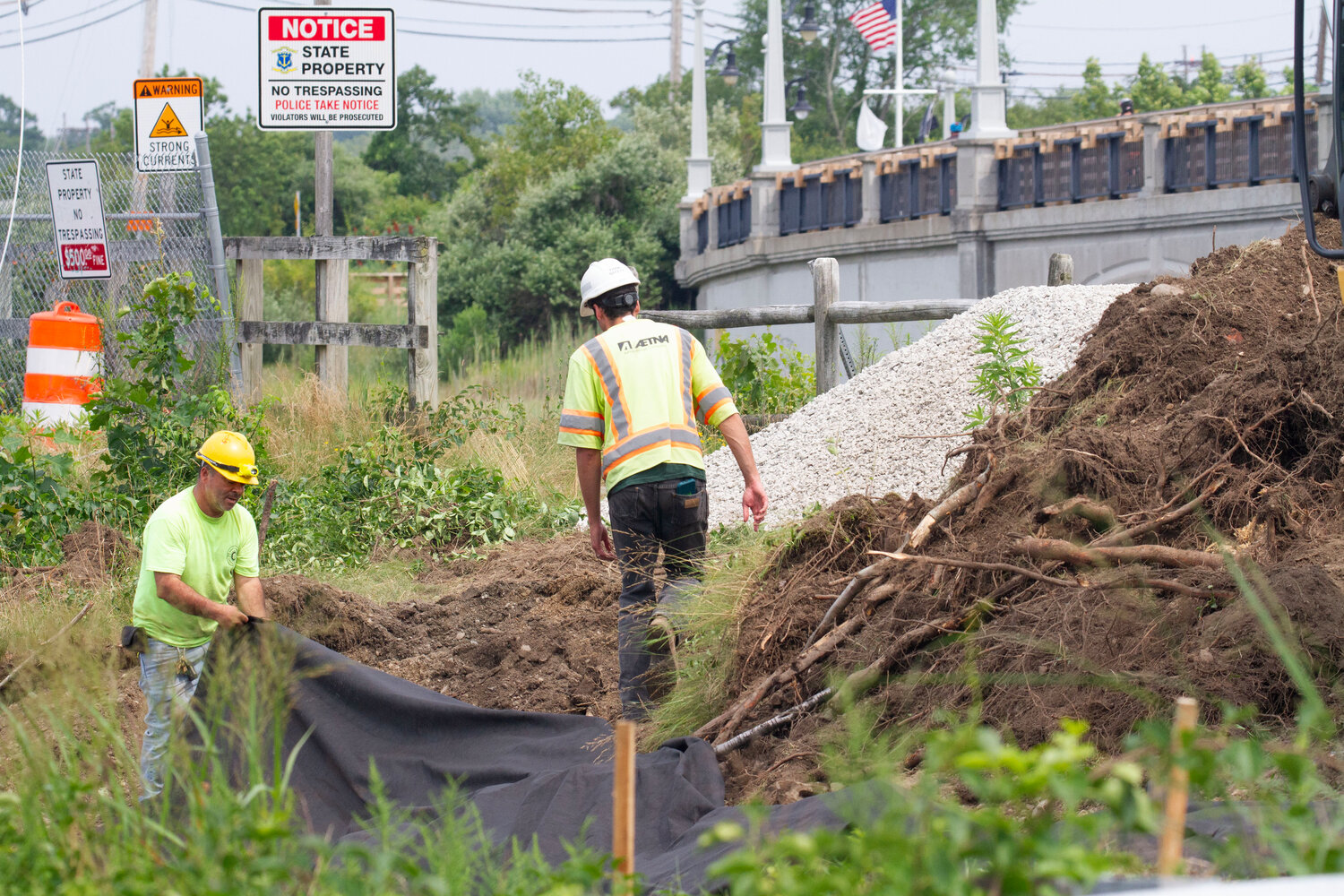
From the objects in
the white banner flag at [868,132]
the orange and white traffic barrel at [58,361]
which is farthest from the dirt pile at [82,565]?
the white banner flag at [868,132]

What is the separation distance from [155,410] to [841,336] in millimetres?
6341

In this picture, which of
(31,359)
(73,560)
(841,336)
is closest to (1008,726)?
(73,560)

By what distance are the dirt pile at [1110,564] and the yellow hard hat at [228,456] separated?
206cm

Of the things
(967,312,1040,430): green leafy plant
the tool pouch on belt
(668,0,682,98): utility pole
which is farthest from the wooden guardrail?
(668,0,682,98): utility pole

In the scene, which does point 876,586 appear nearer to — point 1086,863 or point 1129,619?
point 1129,619

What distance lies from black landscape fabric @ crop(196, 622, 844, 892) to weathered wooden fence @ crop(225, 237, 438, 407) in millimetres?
5402

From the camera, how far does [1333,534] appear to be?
14.0ft

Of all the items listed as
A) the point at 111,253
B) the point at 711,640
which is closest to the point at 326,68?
the point at 111,253

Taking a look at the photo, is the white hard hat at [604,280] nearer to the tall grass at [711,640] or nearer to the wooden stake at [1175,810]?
the tall grass at [711,640]

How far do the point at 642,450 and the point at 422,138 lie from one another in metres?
58.2

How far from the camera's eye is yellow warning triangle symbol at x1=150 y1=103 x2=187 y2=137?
34.2 ft

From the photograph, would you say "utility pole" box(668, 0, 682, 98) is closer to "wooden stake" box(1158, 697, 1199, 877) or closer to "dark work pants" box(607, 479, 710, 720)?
"dark work pants" box(607, 479, 710, 720)

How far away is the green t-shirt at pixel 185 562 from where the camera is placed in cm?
497

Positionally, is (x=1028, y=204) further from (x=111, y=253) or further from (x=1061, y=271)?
(x=111, y=253)
